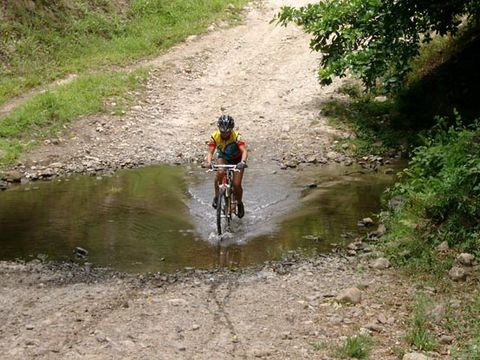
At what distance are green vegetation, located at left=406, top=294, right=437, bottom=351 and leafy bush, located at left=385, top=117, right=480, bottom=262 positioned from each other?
4.53ft

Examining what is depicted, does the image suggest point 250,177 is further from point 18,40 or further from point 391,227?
point 18,40

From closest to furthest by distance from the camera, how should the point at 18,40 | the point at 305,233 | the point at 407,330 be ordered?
the point at 407,330 < the point at 305,233 < the point at 18,40

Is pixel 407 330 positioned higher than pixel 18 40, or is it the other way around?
pixel 18 40

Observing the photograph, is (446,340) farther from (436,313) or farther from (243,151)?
(243,151)

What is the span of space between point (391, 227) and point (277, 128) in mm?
7047

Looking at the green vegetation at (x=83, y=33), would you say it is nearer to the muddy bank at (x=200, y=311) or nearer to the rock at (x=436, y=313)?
the muddy bank at (x=200, y=311)

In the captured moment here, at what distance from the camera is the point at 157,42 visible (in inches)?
821

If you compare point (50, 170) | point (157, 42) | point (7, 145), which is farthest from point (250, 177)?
point (157, 42)

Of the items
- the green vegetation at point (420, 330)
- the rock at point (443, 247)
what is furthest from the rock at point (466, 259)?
the green vegetation at point (420, 330)

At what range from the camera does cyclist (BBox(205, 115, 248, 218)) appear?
33.0 ft

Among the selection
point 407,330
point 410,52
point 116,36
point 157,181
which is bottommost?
point 407,330

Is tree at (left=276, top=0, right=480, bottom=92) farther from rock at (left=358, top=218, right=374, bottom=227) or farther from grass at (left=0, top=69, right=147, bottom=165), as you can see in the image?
grass at (left=0, top=69, right=147, bottom=165)

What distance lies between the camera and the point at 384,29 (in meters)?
13.5

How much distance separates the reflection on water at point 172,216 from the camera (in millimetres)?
9297
